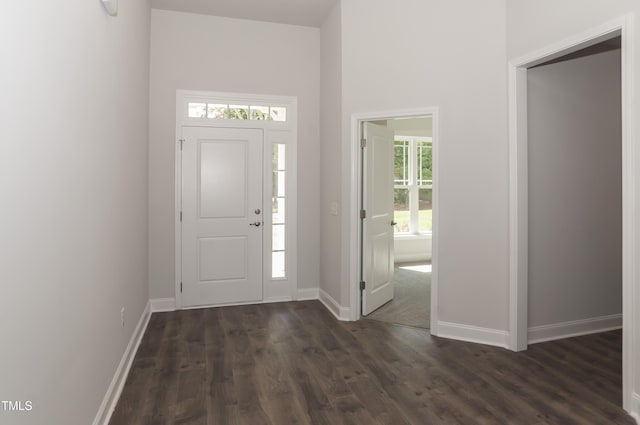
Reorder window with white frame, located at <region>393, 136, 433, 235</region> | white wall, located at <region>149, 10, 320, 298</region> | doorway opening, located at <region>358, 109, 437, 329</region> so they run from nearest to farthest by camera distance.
Answer: 1. doorway opening, located at <region>358, 109, 437, 329</region>
2. white wall, located at <region>149, 10, 320, 298</region>
3. window with white frame, located at <region>393, 136, 433, 235</region>

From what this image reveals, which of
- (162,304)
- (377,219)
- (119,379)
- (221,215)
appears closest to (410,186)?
(377,219)

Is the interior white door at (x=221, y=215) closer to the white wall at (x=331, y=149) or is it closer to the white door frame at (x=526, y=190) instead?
the white wall at (x=331, y=149)

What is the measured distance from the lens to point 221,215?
4.62m

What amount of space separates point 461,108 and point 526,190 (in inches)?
35.6

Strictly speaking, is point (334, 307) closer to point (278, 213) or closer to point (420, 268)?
point (278, 213)

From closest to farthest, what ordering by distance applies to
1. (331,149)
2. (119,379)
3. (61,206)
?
(61,206) → (119,379) → (331,149)

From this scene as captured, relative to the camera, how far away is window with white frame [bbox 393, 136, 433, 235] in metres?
7.83

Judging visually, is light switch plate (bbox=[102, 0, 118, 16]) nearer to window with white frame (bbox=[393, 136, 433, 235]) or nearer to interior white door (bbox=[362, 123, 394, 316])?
interior white door (bbox=[362, 123, 394, 316])

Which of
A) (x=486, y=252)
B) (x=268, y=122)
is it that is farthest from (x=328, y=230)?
(x=486, y=252)

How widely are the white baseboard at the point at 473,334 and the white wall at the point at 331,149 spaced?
3.79ft

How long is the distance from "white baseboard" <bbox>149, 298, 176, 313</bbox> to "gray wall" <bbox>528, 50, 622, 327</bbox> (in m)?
3.66

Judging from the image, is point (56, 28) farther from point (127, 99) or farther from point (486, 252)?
point (486, 252)

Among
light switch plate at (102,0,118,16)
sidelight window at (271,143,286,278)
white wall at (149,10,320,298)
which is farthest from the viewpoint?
sidelight window at (271,143,286,278)

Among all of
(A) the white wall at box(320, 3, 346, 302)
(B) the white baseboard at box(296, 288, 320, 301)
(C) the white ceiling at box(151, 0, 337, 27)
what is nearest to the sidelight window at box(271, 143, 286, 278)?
(B) the white baseboard at box(296, 288, 320, 301)
